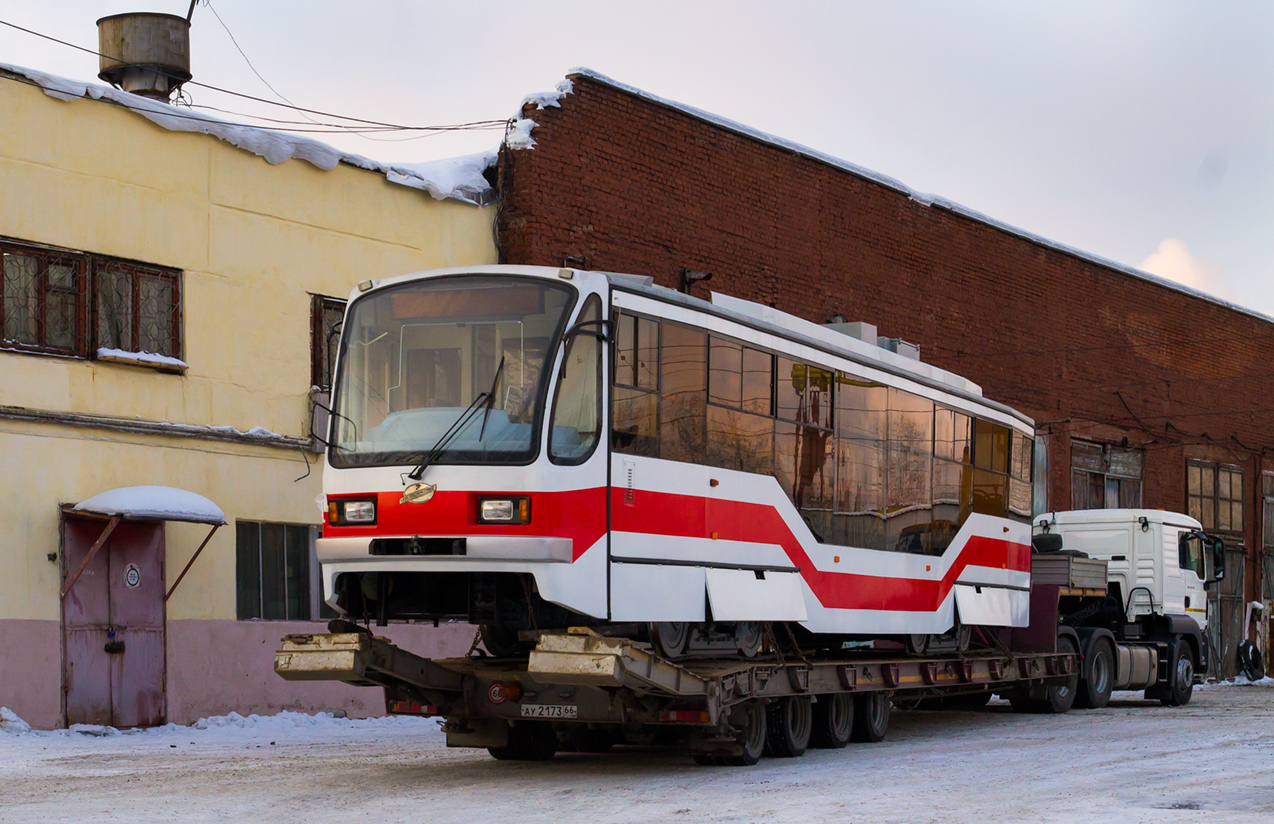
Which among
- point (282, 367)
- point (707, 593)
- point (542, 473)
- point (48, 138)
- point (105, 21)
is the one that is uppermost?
point (105, 21)

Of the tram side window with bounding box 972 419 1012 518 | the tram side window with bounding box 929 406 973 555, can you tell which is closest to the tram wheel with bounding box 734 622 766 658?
the tram side window with bounding box 929 406 973 555

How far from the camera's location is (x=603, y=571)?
1148cm

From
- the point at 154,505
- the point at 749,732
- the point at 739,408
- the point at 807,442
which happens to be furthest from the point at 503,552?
the point at 154,505

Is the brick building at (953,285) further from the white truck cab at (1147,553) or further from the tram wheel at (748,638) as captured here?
the tram wheel at (748,638)

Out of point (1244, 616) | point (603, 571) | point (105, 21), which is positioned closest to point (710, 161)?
point (105, 21)

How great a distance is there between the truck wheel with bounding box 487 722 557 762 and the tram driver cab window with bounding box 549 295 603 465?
11.3 ft

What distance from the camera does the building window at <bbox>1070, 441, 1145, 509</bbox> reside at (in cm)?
3397

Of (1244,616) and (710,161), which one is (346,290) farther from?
(1244,616)

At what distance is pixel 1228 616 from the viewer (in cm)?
3672

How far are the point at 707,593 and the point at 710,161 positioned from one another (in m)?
13.2

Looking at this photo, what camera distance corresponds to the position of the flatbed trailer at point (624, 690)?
11445 mm

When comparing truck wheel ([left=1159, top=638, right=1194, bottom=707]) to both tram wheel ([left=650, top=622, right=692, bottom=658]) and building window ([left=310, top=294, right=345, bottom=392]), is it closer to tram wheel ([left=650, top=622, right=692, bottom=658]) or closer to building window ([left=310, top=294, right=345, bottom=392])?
building window ([left=310, top=294, right=345, bottom=392])

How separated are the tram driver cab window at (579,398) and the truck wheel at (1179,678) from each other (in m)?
15.0

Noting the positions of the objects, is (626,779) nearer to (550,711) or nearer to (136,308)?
(550,711)
